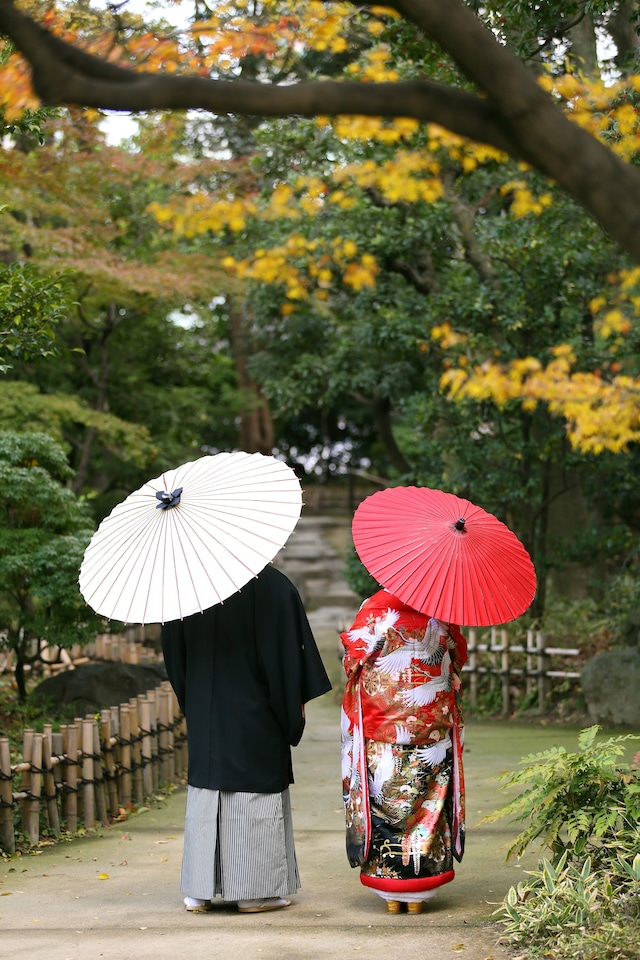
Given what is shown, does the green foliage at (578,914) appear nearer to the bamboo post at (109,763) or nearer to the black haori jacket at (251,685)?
the black haori jacket at (251,685)

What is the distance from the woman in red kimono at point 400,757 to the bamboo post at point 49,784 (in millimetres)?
2284

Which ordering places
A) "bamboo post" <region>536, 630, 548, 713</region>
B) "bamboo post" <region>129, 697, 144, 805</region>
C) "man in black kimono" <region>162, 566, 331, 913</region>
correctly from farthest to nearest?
"bamboo post" <region>536, 630, 548, 713</region>, "bamboo post" <region>129, 697, 144, 805</region>, "man in black kimono" <region>162, 566, 331, 913</region>

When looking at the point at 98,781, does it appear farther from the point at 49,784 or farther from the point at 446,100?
the point at 446,100

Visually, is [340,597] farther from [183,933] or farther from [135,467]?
[183,933]

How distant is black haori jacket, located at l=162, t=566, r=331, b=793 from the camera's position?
15.1ft

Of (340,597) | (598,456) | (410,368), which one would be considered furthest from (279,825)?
(340,597)

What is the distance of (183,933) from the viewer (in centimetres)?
427

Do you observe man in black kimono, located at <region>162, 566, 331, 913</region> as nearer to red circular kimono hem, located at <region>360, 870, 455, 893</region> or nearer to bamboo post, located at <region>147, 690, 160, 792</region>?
red circular kimono hem, located at <region>360, 870, 455, 893</region>

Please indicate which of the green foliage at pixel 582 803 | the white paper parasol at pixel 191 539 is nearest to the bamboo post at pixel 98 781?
the white paper parasol at pixel 191 539

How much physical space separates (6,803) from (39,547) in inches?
116

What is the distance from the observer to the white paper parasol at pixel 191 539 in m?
4.37

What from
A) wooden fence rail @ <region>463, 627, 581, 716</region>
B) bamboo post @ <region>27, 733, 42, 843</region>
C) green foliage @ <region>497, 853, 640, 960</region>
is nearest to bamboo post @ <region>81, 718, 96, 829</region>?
bamboo post @ <region>27, 733, 42, 843</region>

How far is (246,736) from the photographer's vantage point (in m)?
4.62

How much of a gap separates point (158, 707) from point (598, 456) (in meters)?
5.58
